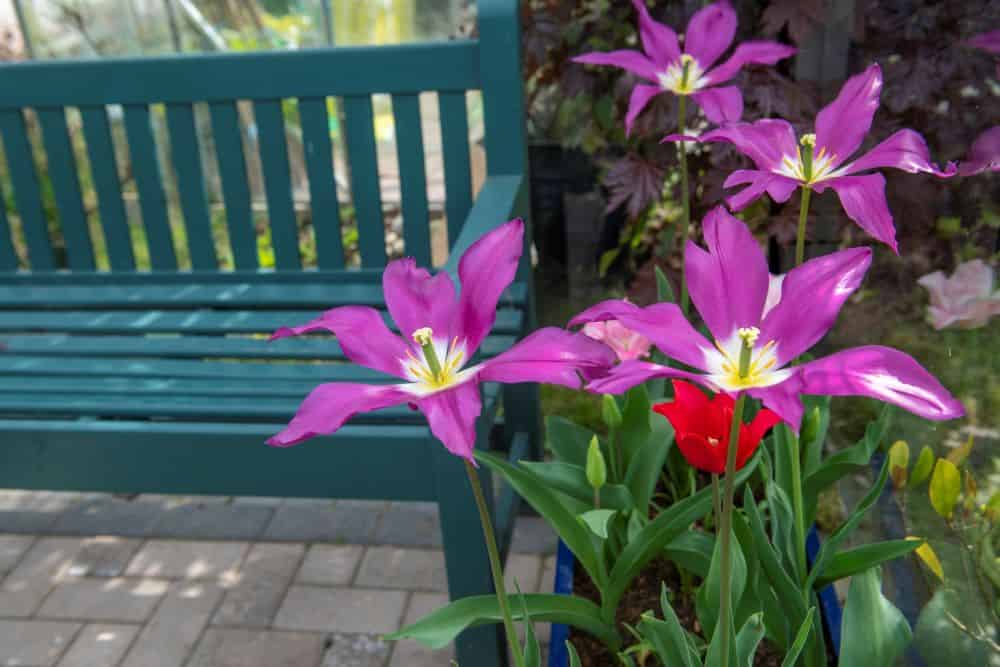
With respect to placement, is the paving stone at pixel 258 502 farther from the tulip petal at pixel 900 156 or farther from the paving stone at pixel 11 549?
the tulip petal at pixel 900 156

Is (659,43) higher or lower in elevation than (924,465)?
higher

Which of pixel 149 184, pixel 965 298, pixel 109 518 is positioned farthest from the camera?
pixel 109 518

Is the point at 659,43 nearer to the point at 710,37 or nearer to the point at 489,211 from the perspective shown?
the point at 710,37

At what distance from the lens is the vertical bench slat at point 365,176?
2414mm

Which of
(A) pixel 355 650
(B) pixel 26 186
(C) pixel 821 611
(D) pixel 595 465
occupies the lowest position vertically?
(A) pixel 355 650

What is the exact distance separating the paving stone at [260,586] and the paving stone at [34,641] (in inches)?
12.8

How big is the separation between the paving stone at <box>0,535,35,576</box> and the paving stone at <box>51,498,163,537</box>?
0.07 metres

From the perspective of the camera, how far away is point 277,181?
2508 mm

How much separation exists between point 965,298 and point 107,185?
1.99 m

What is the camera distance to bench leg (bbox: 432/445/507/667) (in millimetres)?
1693

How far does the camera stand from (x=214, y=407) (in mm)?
1948

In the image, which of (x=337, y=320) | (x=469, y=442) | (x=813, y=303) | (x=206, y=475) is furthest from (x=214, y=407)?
(x=813, y=303)

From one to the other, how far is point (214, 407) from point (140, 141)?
3.02 ft

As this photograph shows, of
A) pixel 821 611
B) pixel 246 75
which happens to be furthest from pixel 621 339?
pixel 246 75
